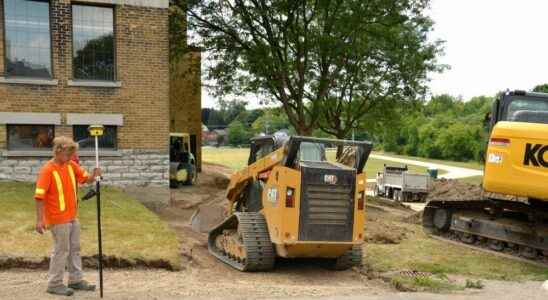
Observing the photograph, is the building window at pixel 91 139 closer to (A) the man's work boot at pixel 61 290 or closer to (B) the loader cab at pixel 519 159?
(A) the man's work boot at pixel 61 290

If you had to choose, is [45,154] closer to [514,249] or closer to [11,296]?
[11,296]

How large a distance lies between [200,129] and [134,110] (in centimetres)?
1258

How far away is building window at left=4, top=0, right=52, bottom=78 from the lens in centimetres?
1523

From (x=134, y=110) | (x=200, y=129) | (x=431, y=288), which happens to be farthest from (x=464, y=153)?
(x=431, y=288)

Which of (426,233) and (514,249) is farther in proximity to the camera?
(426,233)

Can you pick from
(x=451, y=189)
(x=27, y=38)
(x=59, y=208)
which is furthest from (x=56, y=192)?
(x=451, y=189)

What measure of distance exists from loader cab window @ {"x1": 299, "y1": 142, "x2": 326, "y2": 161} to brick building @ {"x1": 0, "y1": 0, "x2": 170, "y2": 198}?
8459 millimetres

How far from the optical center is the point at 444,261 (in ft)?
32.8

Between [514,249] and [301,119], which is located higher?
[301,119]

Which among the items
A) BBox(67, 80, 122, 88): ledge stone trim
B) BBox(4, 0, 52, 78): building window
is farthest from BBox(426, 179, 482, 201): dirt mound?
BBox(4, 0, 52, 78): building window

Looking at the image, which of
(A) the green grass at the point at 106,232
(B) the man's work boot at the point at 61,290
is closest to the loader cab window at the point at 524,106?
(A) the green grass at the point at 106,232

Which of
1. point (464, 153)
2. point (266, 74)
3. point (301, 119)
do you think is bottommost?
point (464, 153)

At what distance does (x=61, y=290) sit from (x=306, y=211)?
3689 mm

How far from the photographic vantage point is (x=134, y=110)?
16.5m
